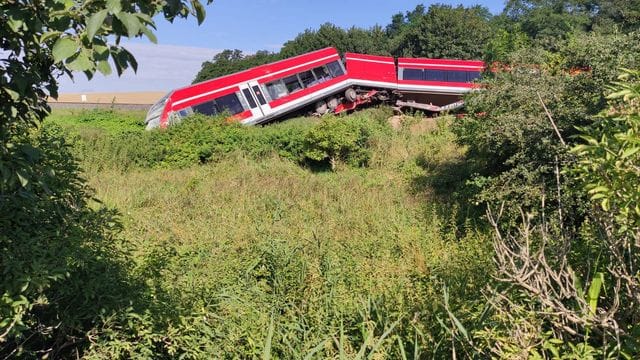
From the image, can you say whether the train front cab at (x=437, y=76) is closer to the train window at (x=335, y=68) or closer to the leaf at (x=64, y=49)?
the train window at (x=335, y=68)

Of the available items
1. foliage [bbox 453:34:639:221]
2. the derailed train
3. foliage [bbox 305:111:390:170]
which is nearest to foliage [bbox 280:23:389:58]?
the derailed train

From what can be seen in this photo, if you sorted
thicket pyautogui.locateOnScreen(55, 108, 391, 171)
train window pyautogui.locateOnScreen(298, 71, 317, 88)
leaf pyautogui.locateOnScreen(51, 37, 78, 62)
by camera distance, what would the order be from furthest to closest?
train window pyautogui.locateOnScreen(298, 71, 317, 88), thicket pyautogui.locateOnScreen(55, 108, 391, 171), leaf pyautogui.locateOnScreen(51, 37, 78, 62)

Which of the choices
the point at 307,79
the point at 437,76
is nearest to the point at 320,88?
the point at 307,79

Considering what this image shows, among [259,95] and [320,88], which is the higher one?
[259,95]

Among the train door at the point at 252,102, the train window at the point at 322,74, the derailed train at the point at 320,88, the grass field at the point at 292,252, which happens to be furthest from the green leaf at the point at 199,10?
the train window at the point at 322,74

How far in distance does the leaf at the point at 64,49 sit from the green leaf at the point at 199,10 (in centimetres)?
44

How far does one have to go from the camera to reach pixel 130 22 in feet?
4.22

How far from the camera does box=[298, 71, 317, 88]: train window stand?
17406 mm

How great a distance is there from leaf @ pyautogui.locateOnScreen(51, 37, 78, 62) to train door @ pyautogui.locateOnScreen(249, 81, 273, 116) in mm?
15068

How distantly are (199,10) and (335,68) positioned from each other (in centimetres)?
1698

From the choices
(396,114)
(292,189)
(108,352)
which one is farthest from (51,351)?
(396,114)

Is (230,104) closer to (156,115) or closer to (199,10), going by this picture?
(156,115)

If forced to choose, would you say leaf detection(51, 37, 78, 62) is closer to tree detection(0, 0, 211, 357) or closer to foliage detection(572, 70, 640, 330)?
tree detection(0, 0, 211, 357)

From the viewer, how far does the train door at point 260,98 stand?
16172 mm
